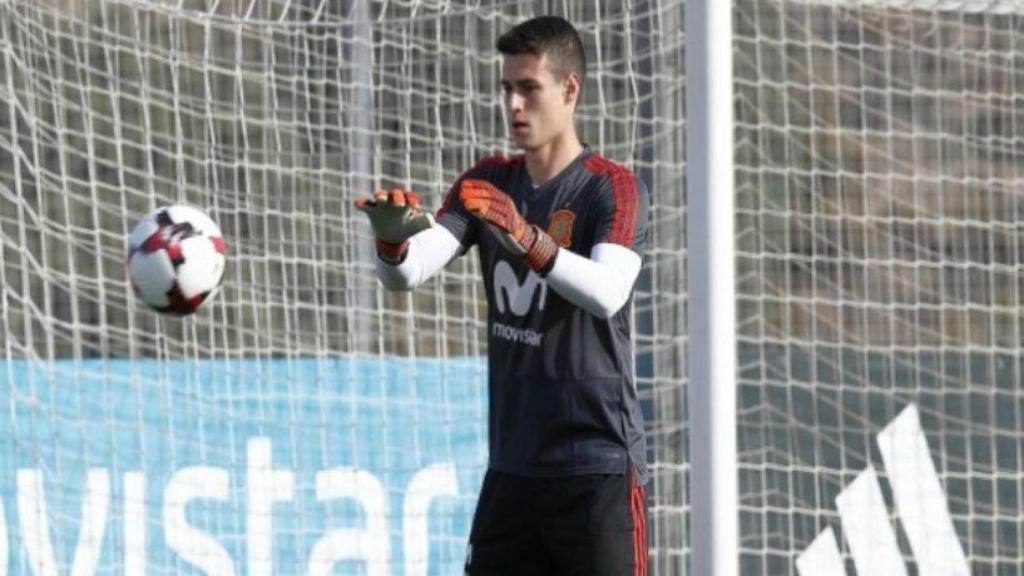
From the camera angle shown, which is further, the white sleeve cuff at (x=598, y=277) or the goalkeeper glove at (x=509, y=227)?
the white sleeve cuff at (x=598, y=277)

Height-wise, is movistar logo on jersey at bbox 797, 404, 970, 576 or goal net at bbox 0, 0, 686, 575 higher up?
goal net at bbox 0, 0, 686, 575

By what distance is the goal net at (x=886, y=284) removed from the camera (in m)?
6.25

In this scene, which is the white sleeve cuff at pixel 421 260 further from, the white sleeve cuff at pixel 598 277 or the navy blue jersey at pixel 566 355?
the white sleeve cuff at pixel 598 277

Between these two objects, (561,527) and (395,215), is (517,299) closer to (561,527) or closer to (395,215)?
(395,215)

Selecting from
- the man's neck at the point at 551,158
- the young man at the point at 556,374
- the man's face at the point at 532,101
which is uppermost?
the man's face at the point at 532,101

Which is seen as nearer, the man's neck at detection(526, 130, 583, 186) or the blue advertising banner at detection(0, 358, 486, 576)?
the man's neck at detection(526, 130, 583, 186)

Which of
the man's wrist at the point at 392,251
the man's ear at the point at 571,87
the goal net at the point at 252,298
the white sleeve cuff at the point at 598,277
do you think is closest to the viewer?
the white sleeve cuff at the point at 598,277

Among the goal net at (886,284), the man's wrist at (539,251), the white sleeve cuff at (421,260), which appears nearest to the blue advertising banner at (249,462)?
the goal net at (886,284)

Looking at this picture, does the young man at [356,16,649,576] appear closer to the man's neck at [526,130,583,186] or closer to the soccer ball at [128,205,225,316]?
the man's neck at [526,130,583,186]

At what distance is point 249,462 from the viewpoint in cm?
647

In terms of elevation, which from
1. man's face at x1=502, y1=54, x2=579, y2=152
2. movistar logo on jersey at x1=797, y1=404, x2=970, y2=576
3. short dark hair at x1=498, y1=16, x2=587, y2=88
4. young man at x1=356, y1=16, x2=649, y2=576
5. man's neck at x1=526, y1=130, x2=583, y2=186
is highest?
short dark hair at x1=498, y1=16, x2=587, y2=88

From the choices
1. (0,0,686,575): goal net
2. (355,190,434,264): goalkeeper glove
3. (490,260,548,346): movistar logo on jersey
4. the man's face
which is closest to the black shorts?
(490,260,548,346): movistar logo on jersey

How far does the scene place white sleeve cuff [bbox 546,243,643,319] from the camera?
3838mm

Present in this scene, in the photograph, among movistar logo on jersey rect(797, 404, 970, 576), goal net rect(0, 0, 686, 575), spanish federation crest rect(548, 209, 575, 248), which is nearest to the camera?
spanish federation crest rect(548, 209, 575, 248)
